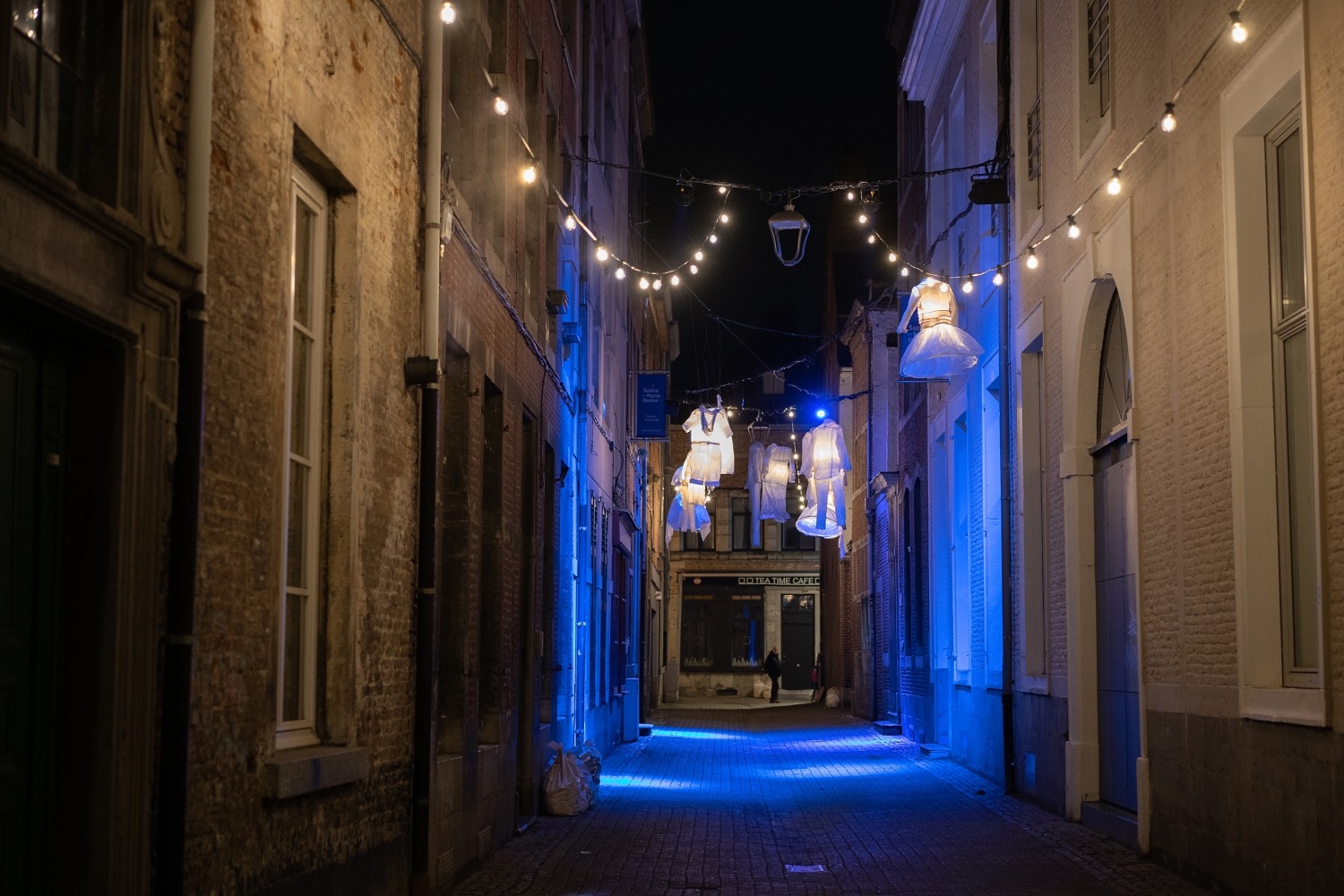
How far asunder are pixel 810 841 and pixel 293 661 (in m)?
5.92

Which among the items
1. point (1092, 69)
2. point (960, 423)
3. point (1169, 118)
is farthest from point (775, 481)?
point (1169, 118)

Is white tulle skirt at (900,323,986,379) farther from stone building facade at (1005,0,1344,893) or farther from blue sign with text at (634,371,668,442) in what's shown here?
blue sign with text at (634,371,668,442)

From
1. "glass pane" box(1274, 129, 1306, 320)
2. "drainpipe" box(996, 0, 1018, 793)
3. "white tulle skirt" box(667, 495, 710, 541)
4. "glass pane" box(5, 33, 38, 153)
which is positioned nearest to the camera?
"glass pane" box(5, 33, 38, 153)

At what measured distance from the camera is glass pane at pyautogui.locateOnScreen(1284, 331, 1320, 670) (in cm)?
866

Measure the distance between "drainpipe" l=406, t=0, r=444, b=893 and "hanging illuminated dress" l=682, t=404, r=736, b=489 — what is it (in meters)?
17.3

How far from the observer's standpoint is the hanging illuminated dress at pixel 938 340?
55.0 ft

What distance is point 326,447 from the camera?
7766mm

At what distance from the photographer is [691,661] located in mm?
52969

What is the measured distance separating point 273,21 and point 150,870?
11.0 ft

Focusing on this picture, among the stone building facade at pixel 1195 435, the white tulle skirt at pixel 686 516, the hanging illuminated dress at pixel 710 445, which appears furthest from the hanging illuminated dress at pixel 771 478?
the stone building facade at pixel 1195 435

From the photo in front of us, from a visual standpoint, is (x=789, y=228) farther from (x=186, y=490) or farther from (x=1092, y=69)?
(x=186, y=490)

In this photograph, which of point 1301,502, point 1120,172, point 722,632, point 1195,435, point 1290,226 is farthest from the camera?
point 722,632

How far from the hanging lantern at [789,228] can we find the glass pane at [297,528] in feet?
29.5

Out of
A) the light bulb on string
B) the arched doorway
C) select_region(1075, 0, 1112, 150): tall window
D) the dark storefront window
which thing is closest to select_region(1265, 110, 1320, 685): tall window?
the light bulb on string
